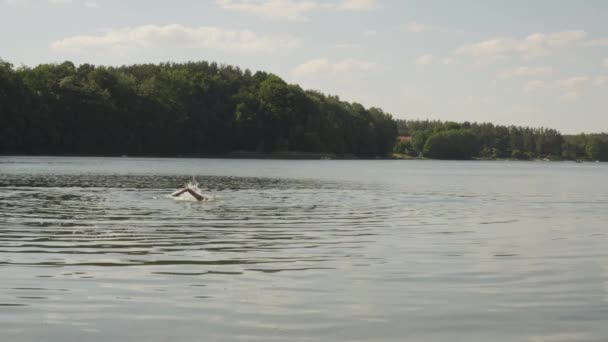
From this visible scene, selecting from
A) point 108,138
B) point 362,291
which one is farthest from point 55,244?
point 108,138

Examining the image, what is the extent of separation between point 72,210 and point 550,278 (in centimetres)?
2565

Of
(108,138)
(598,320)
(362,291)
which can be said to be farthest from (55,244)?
(108,138)

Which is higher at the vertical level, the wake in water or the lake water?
the wake in water

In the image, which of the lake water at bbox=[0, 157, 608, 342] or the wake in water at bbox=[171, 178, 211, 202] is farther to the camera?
the wake in water at bbox=[171, 178, 211, 202]

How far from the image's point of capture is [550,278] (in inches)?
734

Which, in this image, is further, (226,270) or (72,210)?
(72,210)

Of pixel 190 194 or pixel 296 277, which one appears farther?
pixel 190 194

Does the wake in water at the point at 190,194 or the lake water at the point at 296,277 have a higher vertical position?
the wake in water at the point at 190,194

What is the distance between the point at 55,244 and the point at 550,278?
1444 cm

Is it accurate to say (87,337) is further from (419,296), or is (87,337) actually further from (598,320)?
(598,320)

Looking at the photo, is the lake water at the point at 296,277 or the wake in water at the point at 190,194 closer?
the lake water at the point at 296,277

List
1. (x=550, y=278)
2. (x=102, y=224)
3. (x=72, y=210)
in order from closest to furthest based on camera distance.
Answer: (x=550, y=278)
(x=102, y=224)
(x=72, y=210)

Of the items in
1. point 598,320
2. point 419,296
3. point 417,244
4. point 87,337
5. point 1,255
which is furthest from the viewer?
point 417,244

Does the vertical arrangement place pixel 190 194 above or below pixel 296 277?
above
